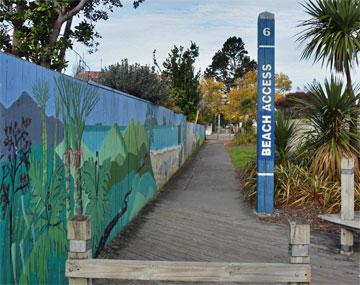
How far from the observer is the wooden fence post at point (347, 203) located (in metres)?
6.62

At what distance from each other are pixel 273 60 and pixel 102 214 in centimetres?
465

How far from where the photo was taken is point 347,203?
6.80 m

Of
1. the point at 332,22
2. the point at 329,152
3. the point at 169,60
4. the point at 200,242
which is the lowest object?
the point at 200,242

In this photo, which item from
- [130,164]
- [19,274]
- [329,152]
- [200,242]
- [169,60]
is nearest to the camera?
[19,274]

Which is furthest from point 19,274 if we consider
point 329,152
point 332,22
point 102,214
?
point 332,22

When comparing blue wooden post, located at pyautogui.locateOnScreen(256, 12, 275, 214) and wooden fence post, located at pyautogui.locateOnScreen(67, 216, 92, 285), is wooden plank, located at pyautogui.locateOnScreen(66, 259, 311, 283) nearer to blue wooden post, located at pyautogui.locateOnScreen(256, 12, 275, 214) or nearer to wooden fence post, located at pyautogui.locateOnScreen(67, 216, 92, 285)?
wooden fence post, located at pyautogui.locateOnScreen(67, 216, 92, 285)

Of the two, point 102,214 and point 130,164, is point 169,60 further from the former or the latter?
point 102,214

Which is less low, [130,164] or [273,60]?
[273,60]

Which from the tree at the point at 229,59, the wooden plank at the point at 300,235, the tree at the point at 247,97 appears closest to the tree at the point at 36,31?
the wooden plank at the point at 300,235

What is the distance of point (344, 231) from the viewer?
6.63 metres

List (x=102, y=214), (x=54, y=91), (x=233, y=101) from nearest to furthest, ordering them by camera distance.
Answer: (x=54, y=91) < (x=102, y=214) < (x=233, y=101)

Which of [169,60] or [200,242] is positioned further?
[169,60]

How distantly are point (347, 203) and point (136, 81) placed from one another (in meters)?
7.77

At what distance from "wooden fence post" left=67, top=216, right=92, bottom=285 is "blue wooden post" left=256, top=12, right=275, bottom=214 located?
640 cm
